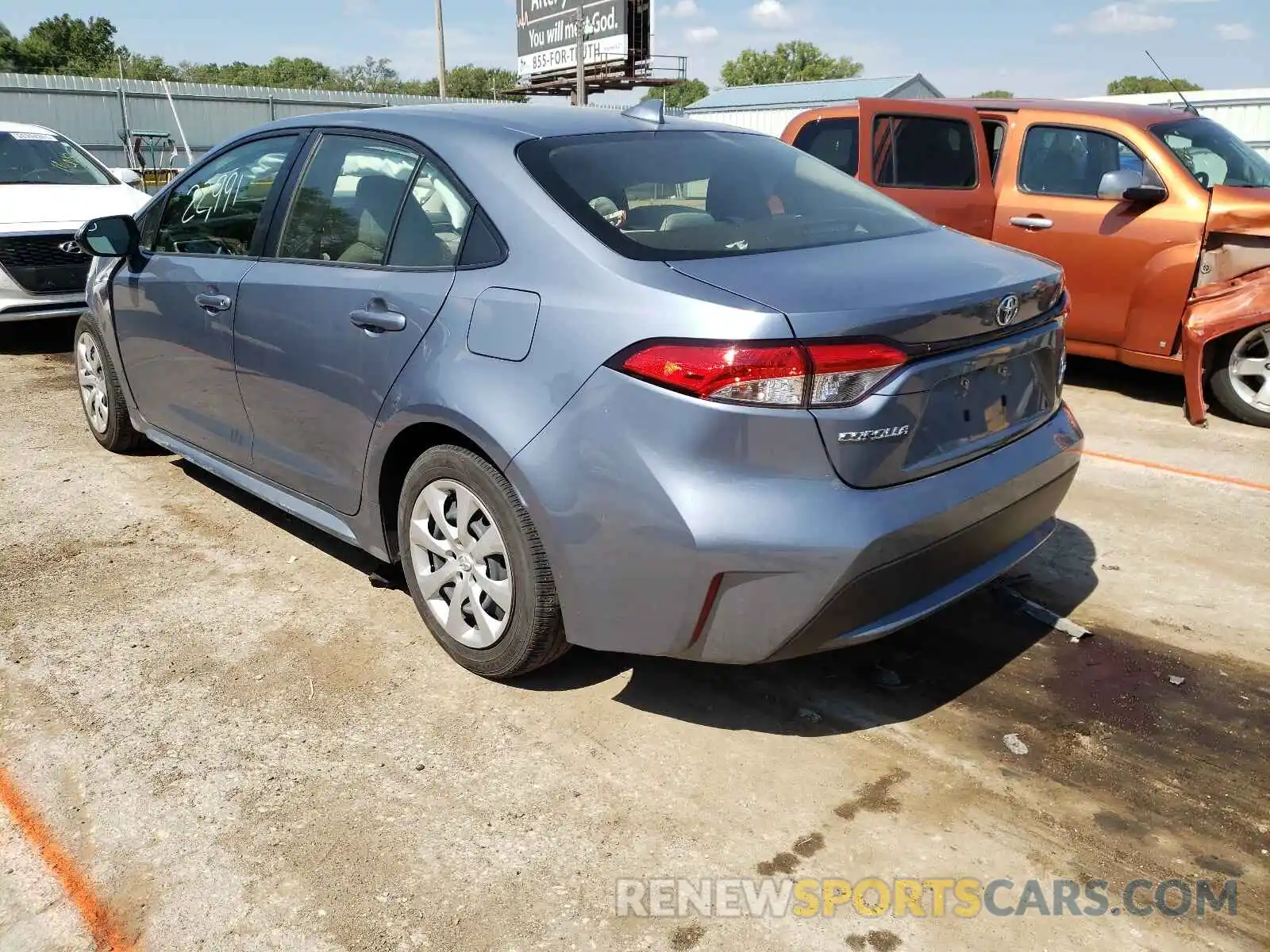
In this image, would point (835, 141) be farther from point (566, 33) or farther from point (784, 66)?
point (784, 66)

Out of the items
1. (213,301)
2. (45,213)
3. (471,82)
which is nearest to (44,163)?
(45,213)

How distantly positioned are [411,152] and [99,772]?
202 centimetres

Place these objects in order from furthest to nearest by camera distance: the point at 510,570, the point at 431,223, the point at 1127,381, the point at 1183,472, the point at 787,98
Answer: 1. the point at 787,98
2. the point at 1127,381
3. the point at 1183,472
4. the point at 431,223
5. the point at 510,570

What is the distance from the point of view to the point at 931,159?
23.6ft

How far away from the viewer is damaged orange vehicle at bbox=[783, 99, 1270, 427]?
6.19 metres

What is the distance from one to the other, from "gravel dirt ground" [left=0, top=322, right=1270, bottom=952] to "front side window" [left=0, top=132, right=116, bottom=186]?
6.02 m

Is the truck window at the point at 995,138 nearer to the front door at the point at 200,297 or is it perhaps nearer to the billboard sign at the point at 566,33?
the front door at the point at 200,297

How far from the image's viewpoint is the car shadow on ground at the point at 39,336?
28.0ft

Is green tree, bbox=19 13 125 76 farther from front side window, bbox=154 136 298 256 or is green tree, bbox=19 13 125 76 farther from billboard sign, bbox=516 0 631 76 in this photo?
front side window, bbox=154 136 298 256

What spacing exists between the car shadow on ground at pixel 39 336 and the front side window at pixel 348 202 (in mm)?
5444

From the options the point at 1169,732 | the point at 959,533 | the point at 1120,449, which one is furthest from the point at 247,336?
the point at 1120,449

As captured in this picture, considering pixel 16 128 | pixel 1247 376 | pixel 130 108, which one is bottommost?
pixel 1247 376

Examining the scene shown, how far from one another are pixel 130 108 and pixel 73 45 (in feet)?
171

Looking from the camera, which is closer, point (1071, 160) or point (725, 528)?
point (725, 528)
